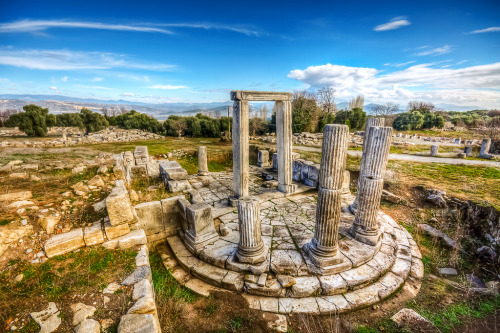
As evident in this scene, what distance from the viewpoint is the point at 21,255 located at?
11.7 ft

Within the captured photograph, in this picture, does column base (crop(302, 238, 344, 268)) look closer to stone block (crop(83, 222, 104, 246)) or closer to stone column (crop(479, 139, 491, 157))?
stone block (crop(83, 222, 104, 246))

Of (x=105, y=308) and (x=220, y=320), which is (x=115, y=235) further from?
(x=220, y=320)

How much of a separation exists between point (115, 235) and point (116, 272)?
0.96m

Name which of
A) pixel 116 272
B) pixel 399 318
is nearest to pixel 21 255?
pixel 116 272

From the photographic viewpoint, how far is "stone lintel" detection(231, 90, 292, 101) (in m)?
6.02

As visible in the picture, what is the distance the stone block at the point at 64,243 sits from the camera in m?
3.66

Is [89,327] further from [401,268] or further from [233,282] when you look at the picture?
[401,268]

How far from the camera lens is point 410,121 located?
3231 cm

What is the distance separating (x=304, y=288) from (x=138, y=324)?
9.02 feet

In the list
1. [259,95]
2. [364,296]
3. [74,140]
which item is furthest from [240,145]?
[74,140]

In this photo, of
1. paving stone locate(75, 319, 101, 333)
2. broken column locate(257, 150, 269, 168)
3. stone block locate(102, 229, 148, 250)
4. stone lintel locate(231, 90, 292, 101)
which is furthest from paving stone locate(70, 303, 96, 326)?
broken column locate(257, 150, 269, 168)

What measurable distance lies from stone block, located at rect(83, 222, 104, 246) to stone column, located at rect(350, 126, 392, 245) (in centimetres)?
562

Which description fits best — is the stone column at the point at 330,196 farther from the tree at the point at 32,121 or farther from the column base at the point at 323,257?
the tree at the point at 32,121

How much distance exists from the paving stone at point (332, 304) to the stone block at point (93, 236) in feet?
14.0
